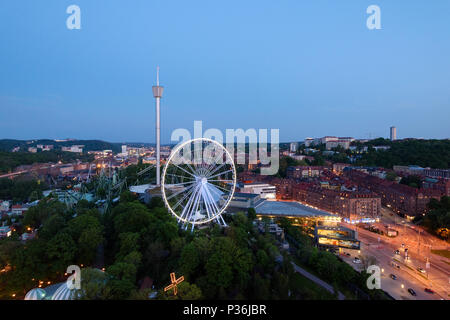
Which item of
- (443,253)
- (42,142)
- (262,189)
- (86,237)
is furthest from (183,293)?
(42,142)

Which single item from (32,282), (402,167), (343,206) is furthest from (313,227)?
(402,167)

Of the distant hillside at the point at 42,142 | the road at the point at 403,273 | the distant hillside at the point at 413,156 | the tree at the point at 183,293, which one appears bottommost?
the road at the point at 403,273

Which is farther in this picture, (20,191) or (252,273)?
(20,191)

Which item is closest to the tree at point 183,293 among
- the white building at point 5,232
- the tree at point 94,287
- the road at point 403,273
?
the tree at point 94,287

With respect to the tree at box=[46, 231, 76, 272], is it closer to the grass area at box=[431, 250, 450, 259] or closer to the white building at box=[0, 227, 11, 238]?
the white building at box=[0, 227, 11, 238]

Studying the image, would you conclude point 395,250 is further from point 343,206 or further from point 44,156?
point 44,156

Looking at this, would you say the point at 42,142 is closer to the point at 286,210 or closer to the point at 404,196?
the point at 286,210

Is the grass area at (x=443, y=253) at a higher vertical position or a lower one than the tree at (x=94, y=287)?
lower

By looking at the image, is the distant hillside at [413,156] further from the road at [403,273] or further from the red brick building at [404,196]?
the road at [403,273]
